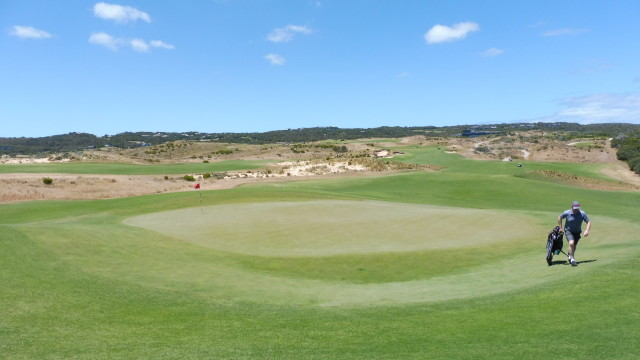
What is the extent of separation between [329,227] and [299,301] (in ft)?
32.9

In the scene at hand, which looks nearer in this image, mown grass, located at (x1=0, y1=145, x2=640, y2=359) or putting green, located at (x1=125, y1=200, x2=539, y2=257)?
mown grass, located at (x1=0, y1=145, x2=640, y2=359)

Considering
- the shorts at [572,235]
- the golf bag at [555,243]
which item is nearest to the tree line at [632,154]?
the shorts at [572,235]

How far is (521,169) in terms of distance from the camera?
2817 inches

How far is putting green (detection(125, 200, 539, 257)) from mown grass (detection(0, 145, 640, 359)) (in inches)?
42.1

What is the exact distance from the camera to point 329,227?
22.2 metres

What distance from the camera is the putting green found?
62.4 ft

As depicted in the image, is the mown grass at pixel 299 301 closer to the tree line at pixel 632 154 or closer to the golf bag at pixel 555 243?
the golf bag at pixel 555 243

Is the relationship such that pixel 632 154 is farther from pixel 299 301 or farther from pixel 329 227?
pixel 299 301

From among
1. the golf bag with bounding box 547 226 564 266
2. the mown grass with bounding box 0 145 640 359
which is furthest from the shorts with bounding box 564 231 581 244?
the mown grass with bounding box 0 145 640 359

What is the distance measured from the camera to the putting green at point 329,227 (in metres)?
19.0

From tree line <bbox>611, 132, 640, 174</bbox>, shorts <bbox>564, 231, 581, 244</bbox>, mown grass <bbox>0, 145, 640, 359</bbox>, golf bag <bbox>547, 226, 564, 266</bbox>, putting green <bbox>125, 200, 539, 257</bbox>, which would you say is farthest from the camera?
tree line <bbox>611, 132, 640, 174</bbox>

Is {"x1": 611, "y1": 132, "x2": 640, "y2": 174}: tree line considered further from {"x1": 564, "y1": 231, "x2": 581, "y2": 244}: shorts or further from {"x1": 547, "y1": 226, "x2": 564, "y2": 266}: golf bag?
{"x1": 547, "y1": 226, "x2": 564, "y2": 266}: golf bag

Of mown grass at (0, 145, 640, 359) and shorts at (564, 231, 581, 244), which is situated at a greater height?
shorts at (564, 231, 581, 244)

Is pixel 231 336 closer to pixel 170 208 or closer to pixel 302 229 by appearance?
pixel 302 229
